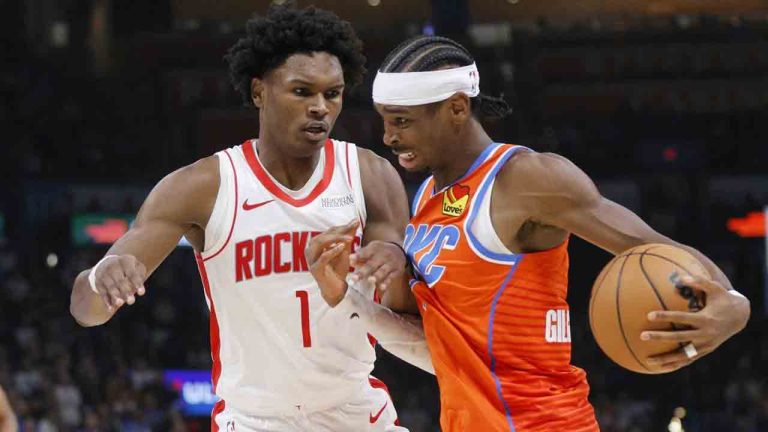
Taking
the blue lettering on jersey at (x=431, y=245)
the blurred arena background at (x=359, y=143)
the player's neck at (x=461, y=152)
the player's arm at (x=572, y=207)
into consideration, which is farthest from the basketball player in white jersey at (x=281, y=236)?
the blurred arena background at (x=359, y=143)

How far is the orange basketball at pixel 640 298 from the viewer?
3.49 m

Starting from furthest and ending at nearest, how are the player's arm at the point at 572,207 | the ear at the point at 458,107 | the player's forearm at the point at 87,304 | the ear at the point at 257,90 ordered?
the ear at the point at 257,90 < the player's forearm at the point at 87,304 < the ear at the point at 458,107 < the player's arm at the point at 572,207

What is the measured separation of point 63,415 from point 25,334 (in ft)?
6.99

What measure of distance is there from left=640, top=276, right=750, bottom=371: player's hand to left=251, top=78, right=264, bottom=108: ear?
6.52 ft

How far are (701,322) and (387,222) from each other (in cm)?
160

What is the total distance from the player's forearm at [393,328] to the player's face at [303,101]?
2.01 feet

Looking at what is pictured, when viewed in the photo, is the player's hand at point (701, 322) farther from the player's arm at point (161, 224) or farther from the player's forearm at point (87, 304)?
the player's forearm at point (87, 304)

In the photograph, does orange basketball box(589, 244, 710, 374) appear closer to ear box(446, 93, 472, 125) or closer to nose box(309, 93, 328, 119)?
ear box(446, 93, 472, 125)

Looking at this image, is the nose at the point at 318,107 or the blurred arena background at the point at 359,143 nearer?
the nose at the point at 318,107

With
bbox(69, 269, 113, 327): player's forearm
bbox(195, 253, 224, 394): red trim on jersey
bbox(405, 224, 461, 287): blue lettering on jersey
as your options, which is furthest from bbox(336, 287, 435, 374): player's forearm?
bbox(69, 269, 113, 327): player's forearm

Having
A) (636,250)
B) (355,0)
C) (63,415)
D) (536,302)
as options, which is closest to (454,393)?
(536,302)

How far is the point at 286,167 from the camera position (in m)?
4.72

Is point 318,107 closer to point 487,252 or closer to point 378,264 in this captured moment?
point 378,264

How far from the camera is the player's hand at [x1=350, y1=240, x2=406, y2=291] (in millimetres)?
3947
